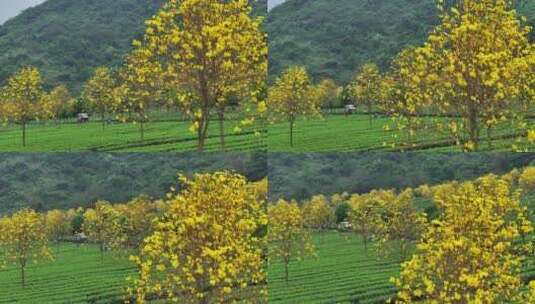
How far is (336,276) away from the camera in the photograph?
7805 mm

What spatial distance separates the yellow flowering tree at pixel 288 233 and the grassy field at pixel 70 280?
1275 millimetres

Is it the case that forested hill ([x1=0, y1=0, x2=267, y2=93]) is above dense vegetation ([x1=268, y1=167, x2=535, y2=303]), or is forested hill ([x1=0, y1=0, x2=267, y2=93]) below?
above

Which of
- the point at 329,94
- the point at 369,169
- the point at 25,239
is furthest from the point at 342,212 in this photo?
the point at 25,239

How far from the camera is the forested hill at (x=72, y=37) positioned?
782cm

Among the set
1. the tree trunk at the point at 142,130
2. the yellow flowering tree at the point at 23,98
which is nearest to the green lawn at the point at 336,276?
the tree trunk at the point at 142,130

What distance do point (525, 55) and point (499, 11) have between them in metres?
0.42

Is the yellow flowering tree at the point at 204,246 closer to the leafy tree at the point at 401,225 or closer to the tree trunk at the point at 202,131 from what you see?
the tree trunk at the point at 202,131

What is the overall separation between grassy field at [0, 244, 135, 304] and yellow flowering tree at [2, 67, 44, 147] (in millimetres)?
1124

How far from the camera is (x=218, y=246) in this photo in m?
7.48

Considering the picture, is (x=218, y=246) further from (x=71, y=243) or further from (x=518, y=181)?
(x=518, y=181)

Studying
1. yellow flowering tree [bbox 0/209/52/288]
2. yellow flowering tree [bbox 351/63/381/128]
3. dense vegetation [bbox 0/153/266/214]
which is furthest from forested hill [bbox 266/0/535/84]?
yellow flowering tree [bbox 0/209/52/288]

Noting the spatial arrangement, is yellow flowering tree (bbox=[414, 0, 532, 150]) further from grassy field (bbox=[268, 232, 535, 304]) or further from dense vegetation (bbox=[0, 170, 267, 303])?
dense vegetation (bbox=[0, 170, 267, 303])

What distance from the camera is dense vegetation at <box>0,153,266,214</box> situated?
771cm

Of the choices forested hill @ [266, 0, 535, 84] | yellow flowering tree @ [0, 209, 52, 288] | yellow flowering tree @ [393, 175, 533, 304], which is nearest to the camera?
yellow flowering tree @ [393, 175, 533, 304]
